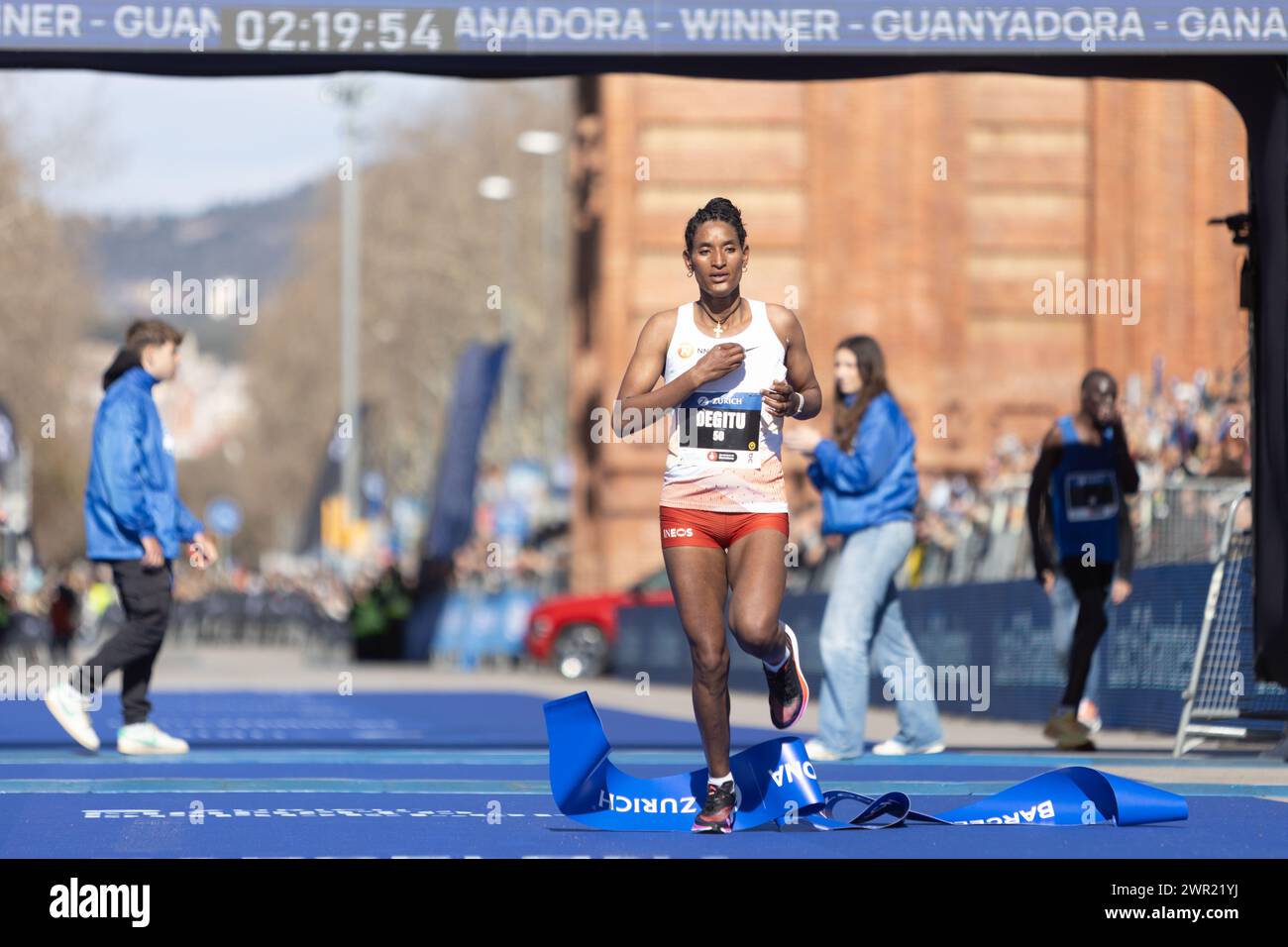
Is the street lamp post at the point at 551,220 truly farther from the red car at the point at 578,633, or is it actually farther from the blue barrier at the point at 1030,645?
the blue barrier at the point at 1030,645

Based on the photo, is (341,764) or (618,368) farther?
(618,368)

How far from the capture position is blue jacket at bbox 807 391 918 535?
508 inches

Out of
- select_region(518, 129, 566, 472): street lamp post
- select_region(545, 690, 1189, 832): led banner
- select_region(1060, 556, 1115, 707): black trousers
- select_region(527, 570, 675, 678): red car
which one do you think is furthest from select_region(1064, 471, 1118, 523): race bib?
select_region(518, 129, 566, 472): street lamp post

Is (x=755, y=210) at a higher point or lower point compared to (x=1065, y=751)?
higher

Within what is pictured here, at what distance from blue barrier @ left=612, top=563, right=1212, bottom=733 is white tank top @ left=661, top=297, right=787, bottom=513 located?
15.5 ft

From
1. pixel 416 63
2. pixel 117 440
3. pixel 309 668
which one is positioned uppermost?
pixel 416 63

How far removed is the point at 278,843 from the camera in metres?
8.22

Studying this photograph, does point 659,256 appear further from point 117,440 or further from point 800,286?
point 117,440

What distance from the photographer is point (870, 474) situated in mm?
12891

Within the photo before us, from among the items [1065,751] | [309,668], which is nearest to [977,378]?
[309,668]

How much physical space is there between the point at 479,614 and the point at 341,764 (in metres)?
23.7
